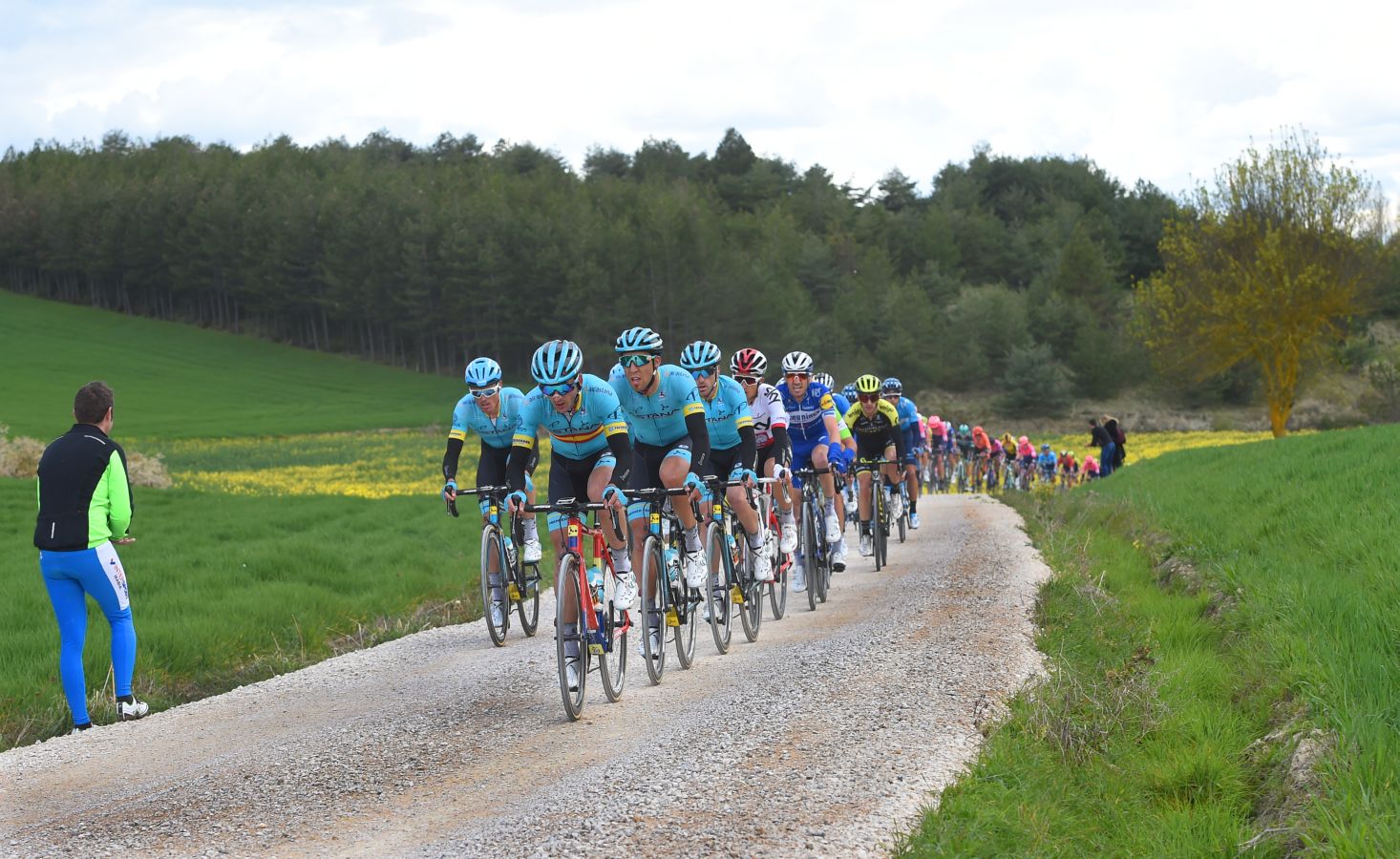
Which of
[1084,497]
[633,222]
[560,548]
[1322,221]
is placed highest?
[633,222]

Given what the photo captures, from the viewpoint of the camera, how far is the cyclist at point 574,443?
913cm

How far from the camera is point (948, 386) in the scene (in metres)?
90.8

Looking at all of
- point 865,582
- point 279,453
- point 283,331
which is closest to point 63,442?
point 865,582

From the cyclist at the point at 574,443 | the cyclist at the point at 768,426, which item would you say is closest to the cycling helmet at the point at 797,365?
the cyclist at the point at 768,426

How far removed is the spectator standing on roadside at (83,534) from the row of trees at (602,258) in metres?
69.8

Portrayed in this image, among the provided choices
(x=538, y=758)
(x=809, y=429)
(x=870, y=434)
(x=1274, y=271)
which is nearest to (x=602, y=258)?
(x=1274, y=271)

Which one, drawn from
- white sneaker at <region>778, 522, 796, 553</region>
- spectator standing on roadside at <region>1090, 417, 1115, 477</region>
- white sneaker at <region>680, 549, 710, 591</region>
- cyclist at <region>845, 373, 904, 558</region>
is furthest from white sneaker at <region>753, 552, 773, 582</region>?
spectator standing on roadside at <region>1090, 417, 1115, 477</region>

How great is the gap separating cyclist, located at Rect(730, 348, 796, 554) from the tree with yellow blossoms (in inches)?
1697

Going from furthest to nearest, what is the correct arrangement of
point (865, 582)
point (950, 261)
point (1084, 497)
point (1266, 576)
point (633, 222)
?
point (950, 261), point (633, 222), point (1084, 497), point (865, 582), point (1266, 576)

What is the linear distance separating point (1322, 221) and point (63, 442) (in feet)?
171

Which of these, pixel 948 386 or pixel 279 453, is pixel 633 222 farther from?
pixel 279 453

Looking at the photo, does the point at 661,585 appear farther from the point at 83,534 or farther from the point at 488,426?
the point at 83,534

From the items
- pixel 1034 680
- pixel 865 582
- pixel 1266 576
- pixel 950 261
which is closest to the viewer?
pixel 1034 680

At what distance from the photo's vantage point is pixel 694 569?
10.4 m
